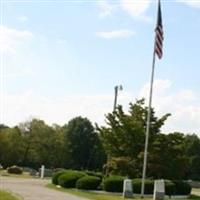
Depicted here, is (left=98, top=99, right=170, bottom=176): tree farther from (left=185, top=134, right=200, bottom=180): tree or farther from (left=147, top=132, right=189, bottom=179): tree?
(left=185, top=134, right=200, bottom=180): tree

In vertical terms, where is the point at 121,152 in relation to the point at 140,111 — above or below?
below

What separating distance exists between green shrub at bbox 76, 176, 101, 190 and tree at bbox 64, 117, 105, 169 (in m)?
59.3

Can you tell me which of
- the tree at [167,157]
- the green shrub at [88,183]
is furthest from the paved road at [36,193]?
the tree at [167,157]

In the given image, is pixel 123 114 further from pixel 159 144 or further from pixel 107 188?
pixel 107 188

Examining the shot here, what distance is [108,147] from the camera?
1780 inches

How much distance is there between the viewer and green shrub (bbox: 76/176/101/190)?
37906 mm

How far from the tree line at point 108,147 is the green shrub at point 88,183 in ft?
15.1

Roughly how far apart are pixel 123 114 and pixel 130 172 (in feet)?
14.5

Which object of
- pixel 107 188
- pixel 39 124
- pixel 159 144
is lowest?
pixel 107 188

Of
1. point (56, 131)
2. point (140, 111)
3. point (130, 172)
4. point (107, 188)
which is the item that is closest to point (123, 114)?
point (140, 111)

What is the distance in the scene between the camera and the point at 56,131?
100562mm

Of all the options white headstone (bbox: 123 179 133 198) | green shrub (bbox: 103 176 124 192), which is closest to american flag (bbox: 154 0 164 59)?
white headstone (bbox: 123 179 133 198)

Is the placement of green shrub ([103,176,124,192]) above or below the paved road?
above

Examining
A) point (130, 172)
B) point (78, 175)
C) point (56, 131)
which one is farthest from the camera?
point (56, 131)
